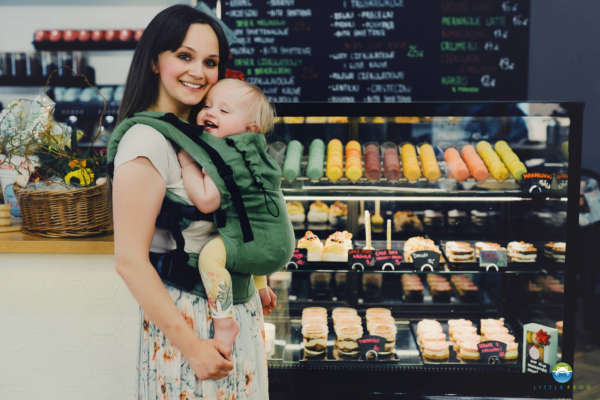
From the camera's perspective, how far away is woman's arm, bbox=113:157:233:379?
124cm

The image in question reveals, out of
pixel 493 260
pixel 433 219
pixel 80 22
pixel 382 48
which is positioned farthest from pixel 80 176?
pixel 80 22

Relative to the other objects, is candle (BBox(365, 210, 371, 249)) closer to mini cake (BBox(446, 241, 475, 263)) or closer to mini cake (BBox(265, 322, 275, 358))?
mini cake (BBox(446, 241, 475, 263))

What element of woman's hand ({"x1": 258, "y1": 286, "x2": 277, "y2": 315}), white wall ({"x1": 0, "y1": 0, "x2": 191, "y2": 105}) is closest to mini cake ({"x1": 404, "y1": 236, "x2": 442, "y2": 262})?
woman's hand ({"x1": 258, "y1": 286, "x2": 277, "y2": 315})

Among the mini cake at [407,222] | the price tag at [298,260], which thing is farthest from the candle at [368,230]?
the price tag at [298,260]

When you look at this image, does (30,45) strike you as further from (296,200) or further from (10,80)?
(296,200)

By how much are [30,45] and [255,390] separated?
4.45m

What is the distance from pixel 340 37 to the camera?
3.74 metres

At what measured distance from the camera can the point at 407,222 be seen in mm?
2689

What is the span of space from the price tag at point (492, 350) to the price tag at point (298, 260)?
901 millimetres

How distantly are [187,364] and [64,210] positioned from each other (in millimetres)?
824

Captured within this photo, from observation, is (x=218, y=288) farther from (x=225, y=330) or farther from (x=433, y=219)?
(x=433, y=219)

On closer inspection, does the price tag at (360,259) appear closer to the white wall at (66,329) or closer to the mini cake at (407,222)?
the mini cake at (407,222)

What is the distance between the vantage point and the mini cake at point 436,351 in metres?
2.51

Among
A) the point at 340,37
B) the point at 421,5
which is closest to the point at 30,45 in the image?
the point at 340,37
